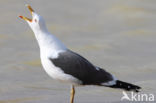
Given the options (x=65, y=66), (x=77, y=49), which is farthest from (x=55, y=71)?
(x=77, y=49)

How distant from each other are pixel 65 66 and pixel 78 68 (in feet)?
0.47

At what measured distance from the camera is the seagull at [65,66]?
6688 mm

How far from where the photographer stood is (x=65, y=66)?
6.72 metres

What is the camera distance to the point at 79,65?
22.2ft

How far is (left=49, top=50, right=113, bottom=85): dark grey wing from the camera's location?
6.72 m

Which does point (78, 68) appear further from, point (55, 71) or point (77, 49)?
point (77, 49)

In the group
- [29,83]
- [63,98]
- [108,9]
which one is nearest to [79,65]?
[63,98]

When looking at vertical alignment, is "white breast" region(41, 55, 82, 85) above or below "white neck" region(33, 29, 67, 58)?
below

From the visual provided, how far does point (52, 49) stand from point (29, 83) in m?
2.65

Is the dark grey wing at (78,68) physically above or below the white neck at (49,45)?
below

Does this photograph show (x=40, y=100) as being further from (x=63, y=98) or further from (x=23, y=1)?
(x=23, y=1)

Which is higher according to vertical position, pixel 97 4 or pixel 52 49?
pixel 97 4

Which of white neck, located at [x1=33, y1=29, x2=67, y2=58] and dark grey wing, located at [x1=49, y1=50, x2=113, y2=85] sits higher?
white neck, located at [x1=33, y1=29, x2=67, y2=58]

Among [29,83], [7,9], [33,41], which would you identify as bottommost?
[29,83]
